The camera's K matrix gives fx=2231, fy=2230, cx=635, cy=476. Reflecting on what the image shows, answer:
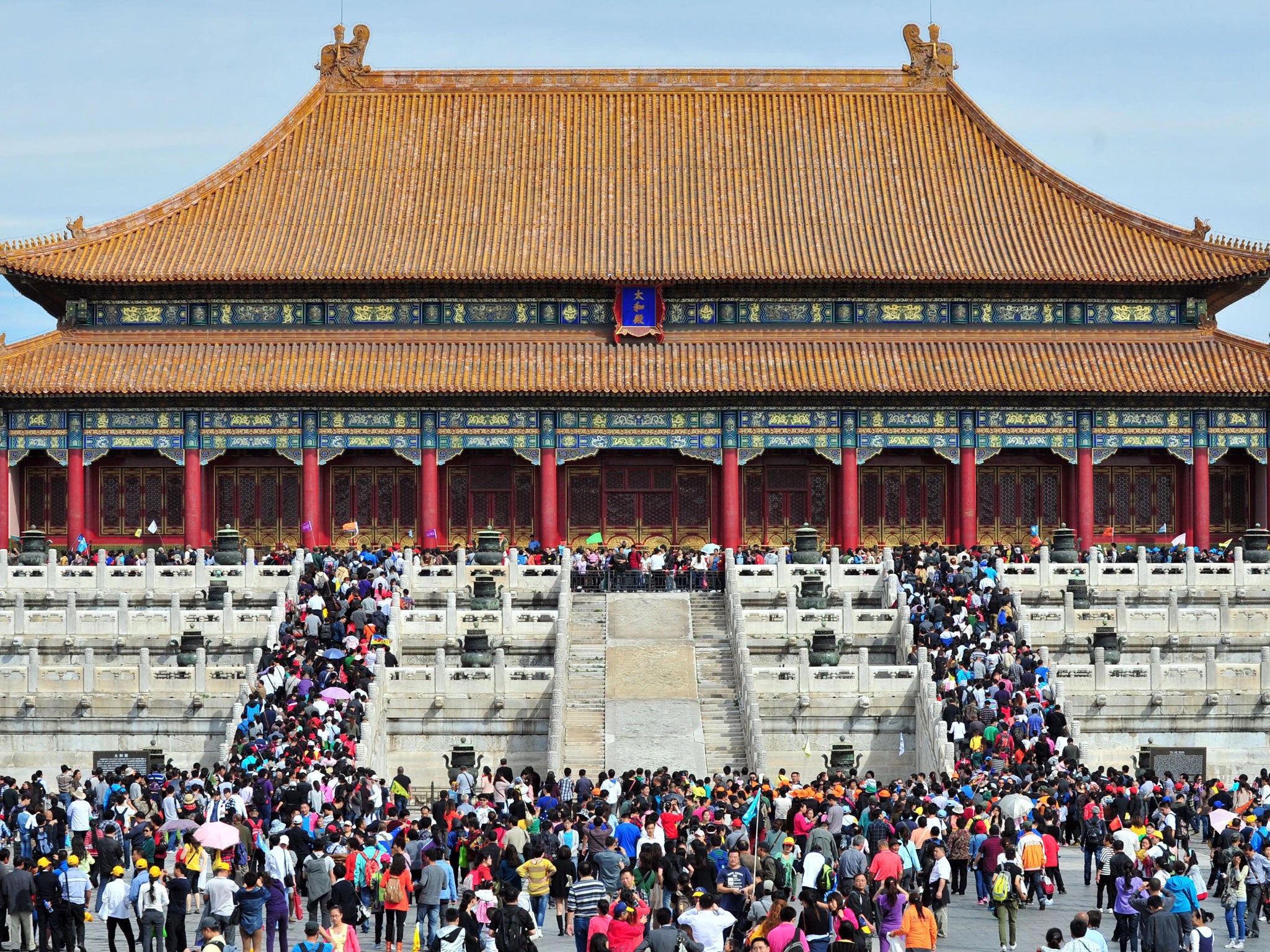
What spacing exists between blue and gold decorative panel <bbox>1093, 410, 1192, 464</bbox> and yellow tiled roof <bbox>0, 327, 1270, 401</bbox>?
0.90 m

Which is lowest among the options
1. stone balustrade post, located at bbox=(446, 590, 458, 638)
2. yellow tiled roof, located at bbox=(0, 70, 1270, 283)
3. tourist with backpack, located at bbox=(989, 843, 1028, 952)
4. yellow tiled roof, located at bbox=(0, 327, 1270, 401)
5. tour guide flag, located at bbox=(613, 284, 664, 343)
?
tourist with backpack, located at bbox=(989, 843, 1028, 952)

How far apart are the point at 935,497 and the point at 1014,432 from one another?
287cm

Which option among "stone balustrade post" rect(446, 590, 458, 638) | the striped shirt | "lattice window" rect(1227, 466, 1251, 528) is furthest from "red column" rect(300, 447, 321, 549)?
the striped shirt

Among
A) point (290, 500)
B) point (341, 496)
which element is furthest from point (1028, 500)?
point (290, 500)

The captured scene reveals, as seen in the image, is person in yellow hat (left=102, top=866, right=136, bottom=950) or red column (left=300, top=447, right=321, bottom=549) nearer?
person in yellow hat (left=102, top=866, right=136, bottom=950)

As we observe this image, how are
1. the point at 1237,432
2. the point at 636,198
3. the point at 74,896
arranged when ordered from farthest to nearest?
the point at 636,198 → the point at 1237,432 → the point at 74,896

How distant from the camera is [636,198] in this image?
6469 cm

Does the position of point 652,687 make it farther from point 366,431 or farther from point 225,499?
point 225,499

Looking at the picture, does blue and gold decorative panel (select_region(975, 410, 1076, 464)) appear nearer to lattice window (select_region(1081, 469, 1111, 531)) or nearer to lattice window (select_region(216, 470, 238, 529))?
lattice window (select_region(1081, 469, 1111, 531))

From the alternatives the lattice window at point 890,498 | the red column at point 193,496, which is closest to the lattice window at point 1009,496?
the lattice window at point 890,498

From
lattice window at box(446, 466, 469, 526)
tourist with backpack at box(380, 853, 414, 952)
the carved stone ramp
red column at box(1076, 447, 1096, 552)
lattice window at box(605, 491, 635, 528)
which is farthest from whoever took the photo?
lattice window at box(446, 466, 469, 526)

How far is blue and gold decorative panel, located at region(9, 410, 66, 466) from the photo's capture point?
59844 millimetres

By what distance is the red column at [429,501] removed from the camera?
59344mm

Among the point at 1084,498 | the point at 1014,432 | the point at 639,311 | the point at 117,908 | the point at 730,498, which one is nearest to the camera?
the point at 117,908
